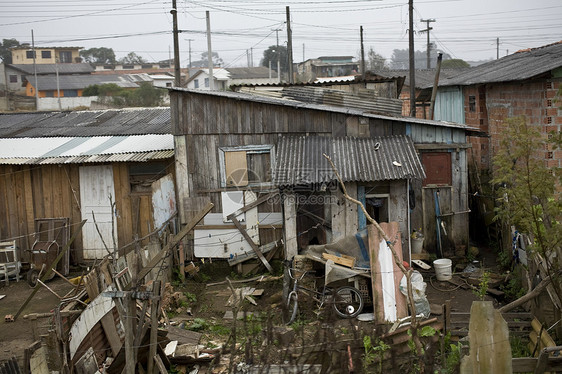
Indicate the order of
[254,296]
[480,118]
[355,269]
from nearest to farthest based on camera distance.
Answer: [355,269], [254,296], [480,118]

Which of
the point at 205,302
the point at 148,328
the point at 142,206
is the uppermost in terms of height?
the point at 142,206

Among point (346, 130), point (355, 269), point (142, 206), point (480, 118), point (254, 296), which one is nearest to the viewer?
point (355, 269)

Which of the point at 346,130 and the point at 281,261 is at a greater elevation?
the point at 346,130

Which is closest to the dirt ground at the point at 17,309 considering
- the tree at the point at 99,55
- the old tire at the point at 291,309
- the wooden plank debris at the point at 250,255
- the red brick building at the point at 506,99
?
the wooden plank debris at the point at 250,255

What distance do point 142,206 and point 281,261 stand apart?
407cm

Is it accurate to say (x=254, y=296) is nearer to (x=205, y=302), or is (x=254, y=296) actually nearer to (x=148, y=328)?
(x=205, y=302)

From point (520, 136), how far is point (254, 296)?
6.70 m

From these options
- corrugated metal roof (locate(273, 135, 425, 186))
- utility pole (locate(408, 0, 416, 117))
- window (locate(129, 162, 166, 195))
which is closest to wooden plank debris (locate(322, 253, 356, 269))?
corrugated metal roof (locate(273, 135, 425, 186))

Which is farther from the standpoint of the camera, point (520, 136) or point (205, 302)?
point (205, 302)

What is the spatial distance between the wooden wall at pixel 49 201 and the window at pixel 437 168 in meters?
7.18

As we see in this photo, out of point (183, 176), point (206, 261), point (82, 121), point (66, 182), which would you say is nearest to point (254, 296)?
point (206, 261)

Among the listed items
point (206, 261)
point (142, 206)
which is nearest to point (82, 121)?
point (142, 206)

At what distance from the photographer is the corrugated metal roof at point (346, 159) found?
12969mm

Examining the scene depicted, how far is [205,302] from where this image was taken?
42.8 ft
